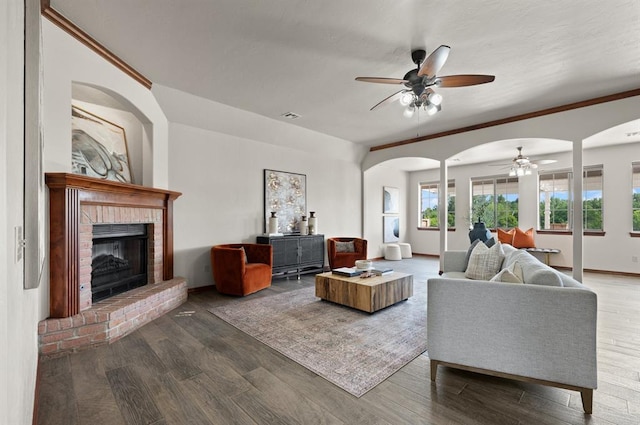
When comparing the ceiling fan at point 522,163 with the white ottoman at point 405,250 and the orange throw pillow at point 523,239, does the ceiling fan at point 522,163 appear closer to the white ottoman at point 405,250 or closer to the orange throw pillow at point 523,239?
the orange throw pillow at point 523,239

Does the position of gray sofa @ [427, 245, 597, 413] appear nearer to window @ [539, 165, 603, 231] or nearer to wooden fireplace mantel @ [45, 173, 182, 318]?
wooden fireplace mantel @ [45, 173, 182, 318]

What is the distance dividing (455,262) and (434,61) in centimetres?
276

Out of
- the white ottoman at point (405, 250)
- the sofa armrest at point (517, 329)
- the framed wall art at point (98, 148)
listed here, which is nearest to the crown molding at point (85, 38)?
the framed wall art at point (98, 148)

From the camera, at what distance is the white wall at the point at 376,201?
7917 mm

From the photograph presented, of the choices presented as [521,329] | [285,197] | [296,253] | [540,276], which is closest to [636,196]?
[540,276]

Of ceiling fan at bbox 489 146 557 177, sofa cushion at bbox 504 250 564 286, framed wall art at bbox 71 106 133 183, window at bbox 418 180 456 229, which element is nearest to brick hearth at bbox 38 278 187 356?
framed wall art at bbox 71 106 133 183

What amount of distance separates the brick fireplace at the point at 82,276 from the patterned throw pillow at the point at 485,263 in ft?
12.6

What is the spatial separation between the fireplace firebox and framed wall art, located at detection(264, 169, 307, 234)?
2.28m

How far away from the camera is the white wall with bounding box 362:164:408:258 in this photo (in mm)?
7917

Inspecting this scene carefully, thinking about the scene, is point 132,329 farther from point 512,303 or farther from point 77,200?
point 512,303

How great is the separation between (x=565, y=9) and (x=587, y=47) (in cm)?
88

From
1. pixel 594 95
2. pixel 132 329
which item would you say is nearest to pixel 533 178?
pixel 594 95

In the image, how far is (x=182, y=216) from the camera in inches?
180

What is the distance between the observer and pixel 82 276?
2.82m
